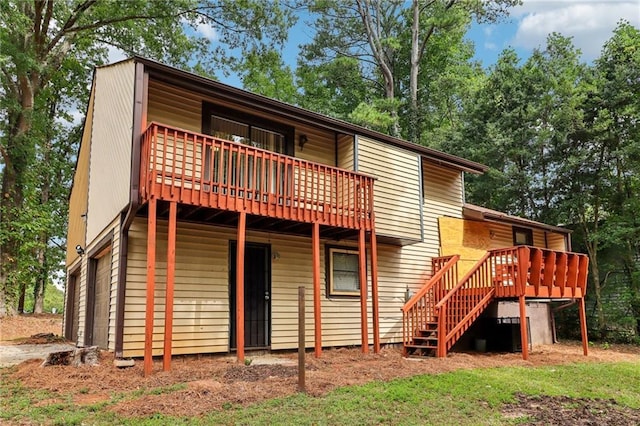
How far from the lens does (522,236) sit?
54.0 feet

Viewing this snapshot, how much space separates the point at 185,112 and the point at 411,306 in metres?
6.44

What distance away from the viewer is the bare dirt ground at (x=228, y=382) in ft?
18.0

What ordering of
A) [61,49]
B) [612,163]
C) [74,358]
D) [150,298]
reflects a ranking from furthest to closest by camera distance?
[61,49] → [612,163] → [74,358] → [150,298]

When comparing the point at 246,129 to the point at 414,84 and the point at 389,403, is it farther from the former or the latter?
the point at 414,84

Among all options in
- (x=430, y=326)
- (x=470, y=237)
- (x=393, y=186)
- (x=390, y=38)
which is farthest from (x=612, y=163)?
(x=390, y=38)

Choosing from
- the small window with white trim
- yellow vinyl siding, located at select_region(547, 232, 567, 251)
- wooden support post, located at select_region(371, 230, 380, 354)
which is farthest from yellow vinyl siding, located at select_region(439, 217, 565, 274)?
wooden support post, located at select_region(371, 230, 380, 354)

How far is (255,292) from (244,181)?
9.15ft

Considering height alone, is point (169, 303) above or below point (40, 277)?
below

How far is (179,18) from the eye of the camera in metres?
24.8

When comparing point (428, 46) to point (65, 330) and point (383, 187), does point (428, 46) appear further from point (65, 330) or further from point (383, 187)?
point (65, 330)

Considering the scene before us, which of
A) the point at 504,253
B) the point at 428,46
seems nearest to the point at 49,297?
the point at 428,46

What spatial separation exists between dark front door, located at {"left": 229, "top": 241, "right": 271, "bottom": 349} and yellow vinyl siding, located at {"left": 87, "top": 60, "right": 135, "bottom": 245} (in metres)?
2.57

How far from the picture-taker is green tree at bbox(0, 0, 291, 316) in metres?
18.9

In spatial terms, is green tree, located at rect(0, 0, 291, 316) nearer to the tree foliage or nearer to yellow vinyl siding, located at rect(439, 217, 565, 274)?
the tree foliage
